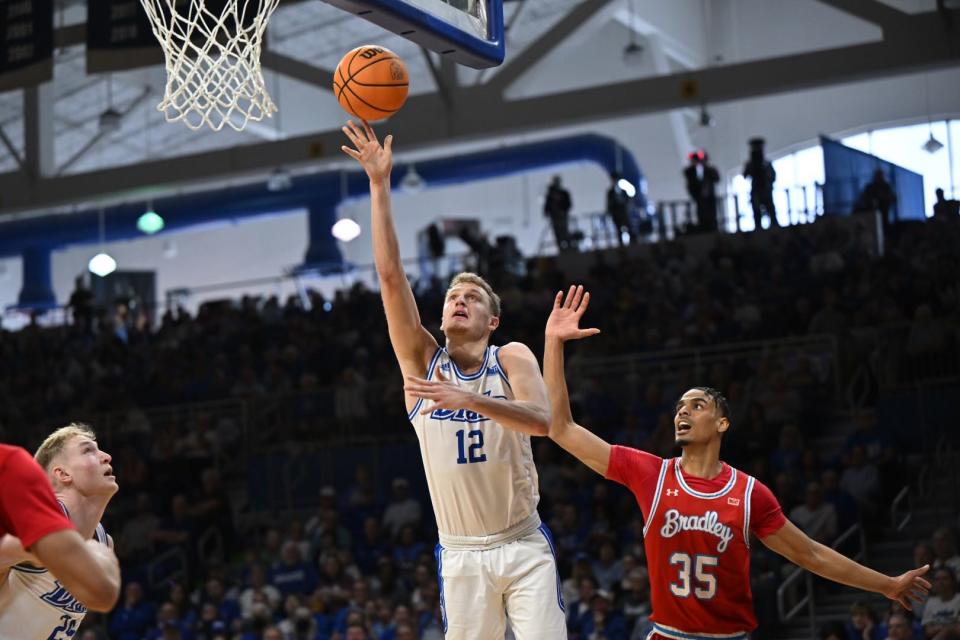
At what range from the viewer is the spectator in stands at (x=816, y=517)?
12.9 meters

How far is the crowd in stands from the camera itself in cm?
1381

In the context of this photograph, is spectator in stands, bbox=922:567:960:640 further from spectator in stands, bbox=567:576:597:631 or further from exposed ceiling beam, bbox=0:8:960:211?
exposed ceiling beam, bbox=0:8:960:211

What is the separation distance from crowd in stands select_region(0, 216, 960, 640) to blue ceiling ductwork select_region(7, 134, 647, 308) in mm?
5656

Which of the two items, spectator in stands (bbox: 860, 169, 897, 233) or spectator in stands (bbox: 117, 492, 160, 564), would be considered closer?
spectator in stands (bbox: 117, 492, 160, 564)

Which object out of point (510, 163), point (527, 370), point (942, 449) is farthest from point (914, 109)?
point (527, 370)

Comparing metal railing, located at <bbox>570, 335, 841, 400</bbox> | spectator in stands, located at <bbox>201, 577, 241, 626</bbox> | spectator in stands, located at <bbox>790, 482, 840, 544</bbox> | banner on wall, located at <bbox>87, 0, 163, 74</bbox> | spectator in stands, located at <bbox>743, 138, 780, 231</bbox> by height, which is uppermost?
→ banner on wall, located at <bbox>87, 0, 163, 74</bbox>

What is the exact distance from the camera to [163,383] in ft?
69.5

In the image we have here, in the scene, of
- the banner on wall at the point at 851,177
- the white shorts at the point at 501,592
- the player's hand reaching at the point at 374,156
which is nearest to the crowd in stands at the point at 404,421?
the banner on wall at the point at 851,177

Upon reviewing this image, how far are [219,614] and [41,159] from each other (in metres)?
9.95

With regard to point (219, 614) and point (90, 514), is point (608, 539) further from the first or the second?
point (90, 514)

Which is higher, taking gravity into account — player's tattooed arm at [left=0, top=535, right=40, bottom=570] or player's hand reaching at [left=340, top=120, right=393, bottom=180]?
player's hand reaching at [left=340, top=120, right=393, bottom=180]

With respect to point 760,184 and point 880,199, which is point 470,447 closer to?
point 880,199

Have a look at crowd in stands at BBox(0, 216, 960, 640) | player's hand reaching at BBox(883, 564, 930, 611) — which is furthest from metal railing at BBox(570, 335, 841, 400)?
player's hand reaching at BBox(883, 564, 930, 611)

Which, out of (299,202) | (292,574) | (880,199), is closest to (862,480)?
(292,574)
